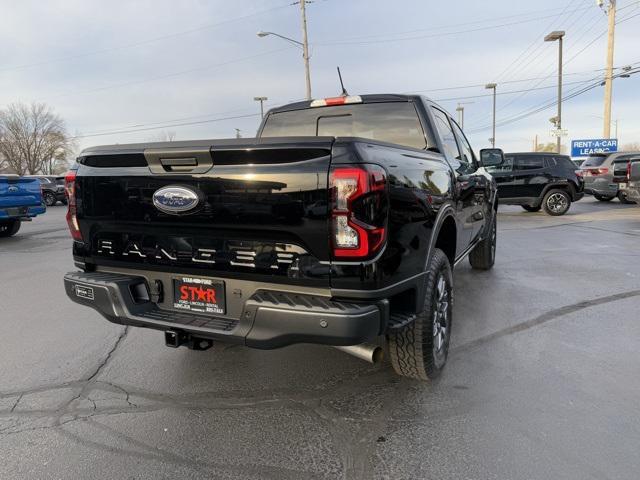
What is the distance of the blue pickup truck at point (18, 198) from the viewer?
411 inches

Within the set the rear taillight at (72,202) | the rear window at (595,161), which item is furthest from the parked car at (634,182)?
the rear taillight at (72,202)

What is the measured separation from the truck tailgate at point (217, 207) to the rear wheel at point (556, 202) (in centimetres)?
1394

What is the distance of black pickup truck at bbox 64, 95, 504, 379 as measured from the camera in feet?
7.66

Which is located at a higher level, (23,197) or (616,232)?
(23,197)

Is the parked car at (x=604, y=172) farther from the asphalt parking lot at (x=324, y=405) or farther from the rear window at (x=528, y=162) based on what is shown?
the asphalt parking lot at (x=324, y=405)

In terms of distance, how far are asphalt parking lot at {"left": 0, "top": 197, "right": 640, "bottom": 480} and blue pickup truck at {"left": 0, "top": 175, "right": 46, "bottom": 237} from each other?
6708 millimetres

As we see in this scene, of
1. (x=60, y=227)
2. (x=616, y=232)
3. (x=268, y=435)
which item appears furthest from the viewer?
(x=60, y=227)

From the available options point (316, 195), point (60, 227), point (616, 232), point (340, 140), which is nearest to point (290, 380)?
point (316, 195)

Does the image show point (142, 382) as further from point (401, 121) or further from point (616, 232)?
point (616, 232)

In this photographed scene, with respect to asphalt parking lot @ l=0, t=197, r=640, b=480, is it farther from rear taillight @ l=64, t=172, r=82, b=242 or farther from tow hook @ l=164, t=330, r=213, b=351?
rear taillight @ l=64, t=172, r=82, b=242

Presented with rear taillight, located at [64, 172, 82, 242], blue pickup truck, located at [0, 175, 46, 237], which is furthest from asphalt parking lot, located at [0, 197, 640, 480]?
blue pickup truck, located at [0, 175, 46, 237]

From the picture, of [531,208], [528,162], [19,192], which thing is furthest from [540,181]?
[19,192]

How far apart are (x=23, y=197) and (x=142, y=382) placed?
Result: 9480 mm

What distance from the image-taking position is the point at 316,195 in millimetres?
2330
